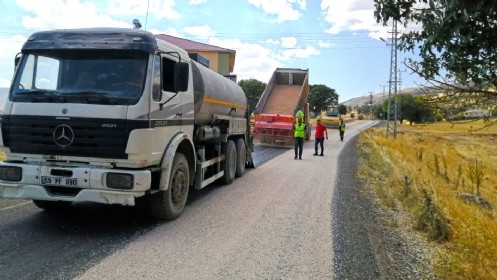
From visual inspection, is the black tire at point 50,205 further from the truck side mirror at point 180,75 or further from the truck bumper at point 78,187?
the truck side mirror at point 180,75

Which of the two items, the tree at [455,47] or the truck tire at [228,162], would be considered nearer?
the tree at [455,47]

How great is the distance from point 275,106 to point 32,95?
653 inches

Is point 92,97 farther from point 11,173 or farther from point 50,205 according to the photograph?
point 50,205

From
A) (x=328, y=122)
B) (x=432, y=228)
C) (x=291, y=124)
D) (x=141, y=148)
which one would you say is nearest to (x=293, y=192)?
(x=432, y=228)

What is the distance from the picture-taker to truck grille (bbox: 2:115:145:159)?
5500 mm

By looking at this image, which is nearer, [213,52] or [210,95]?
[210,95]

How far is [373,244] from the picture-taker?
18.7ft

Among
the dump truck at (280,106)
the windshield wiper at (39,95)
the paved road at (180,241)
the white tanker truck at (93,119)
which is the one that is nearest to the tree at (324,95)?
the dump truck at (280,106)

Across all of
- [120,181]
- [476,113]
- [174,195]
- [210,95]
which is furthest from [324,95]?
[476,113]

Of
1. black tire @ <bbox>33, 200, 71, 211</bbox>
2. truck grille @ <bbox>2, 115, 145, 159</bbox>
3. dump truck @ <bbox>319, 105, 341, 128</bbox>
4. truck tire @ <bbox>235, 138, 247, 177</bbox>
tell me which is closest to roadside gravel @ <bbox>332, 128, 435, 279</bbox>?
truck grille @ <bbox>2, 115, 145, 159</bbox>

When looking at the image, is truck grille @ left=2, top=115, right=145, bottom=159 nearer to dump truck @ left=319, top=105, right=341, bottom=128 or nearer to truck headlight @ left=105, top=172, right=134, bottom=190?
truck headlight @ left=105, top=172, right=134, bottom=190

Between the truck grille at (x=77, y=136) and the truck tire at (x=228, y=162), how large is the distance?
444 cm

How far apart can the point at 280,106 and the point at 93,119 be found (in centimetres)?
1666

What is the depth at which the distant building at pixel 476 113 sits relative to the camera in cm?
329
